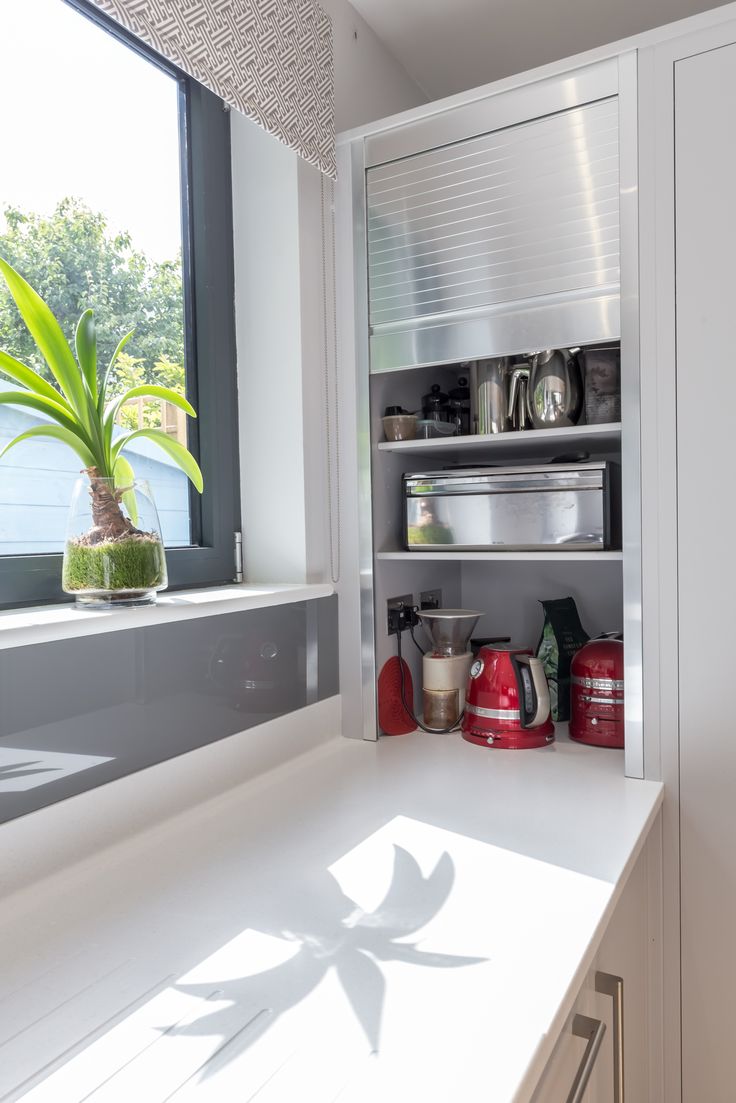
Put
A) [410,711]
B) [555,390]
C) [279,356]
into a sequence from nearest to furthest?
[555,390] < [279,356] < [410,711]

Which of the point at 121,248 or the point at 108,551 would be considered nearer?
the point at 108,551

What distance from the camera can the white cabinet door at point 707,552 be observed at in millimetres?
1274

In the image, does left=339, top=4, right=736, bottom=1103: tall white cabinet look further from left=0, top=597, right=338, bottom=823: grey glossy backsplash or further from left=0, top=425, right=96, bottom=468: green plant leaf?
left=0, top=425, right=96, bottom=468: green plant leaf

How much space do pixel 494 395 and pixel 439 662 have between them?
601mm

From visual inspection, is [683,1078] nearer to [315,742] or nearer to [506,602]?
[315,742]

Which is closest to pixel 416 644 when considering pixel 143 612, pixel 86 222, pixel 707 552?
pixel 707 552

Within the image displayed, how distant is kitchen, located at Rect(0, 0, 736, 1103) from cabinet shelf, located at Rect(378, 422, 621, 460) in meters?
0.02

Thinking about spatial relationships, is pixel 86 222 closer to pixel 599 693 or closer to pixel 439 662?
pixel 439 662

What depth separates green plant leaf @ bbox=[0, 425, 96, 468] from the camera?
3.56 feet

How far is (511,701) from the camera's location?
1.56 meters

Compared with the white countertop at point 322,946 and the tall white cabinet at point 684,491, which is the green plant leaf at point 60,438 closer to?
the white countertop at point 322,946

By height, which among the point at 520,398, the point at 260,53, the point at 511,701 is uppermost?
the point at 260,53

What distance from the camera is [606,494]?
146cm

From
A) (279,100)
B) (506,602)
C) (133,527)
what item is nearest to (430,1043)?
(133,527)
